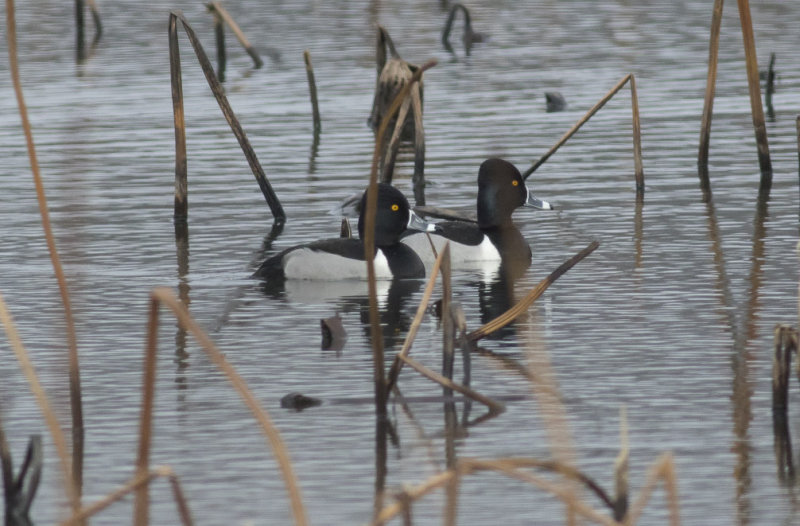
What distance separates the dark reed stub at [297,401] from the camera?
8484mm

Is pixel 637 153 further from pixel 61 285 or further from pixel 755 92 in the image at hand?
pixel 61 285

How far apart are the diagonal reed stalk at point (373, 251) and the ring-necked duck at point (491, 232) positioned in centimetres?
526

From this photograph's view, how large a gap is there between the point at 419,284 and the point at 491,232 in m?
1.61

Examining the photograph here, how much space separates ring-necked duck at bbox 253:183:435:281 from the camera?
41.6 ft

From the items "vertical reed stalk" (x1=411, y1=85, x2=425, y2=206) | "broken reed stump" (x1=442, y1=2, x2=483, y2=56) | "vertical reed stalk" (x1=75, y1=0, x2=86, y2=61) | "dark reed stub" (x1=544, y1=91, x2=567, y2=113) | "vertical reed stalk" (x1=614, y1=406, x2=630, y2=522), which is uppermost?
"vertical reed stalk" (x1=614, y1=406, x2=630, y2=522)

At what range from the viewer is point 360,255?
12789 mm

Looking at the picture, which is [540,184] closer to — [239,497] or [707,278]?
[707,278]

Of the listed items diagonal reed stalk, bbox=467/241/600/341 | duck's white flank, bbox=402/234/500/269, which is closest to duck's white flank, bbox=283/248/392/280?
duck's white flank, bbox=402/234/500/269

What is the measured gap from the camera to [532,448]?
7660 millimetres

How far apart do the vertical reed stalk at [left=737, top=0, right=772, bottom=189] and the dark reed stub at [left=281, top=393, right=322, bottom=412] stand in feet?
23.8

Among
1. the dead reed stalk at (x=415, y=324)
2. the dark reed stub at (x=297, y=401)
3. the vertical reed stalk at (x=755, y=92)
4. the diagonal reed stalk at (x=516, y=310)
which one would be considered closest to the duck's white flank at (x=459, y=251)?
the vertical reed stalk at (x=755, y=92)

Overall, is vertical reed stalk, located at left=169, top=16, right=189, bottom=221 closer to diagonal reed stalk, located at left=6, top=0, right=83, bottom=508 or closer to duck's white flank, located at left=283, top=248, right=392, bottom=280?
duck's white flank, located at left=283, top=248, right=392, bottom=280

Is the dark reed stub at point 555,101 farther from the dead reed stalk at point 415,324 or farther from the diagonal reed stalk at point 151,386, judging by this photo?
the diagonal reed stalk at point 151,386

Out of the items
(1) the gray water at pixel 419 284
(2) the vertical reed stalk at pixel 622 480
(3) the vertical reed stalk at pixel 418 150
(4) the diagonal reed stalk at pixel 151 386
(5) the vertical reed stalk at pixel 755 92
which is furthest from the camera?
(3) the vertical reed stalk at pixel 418 150
